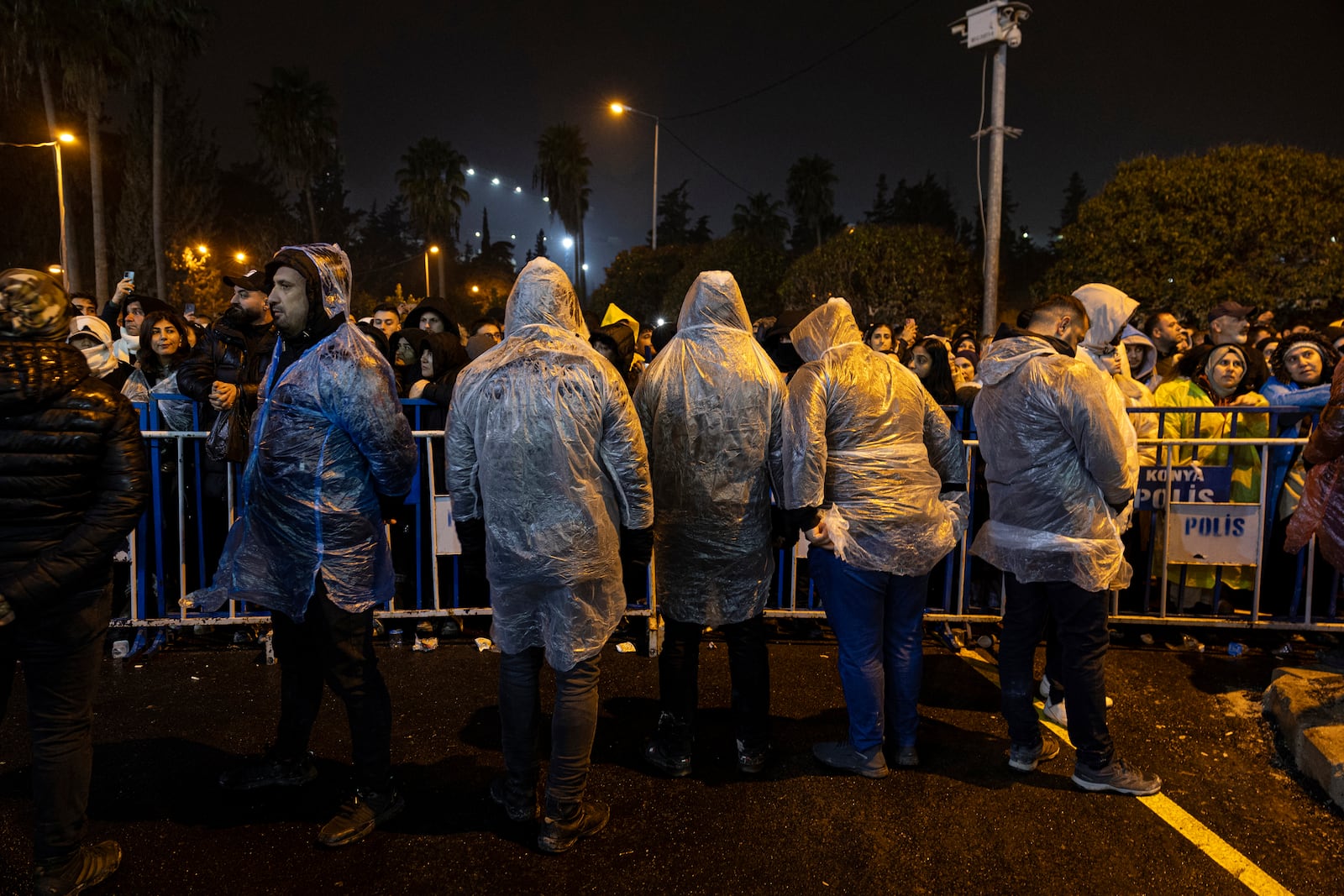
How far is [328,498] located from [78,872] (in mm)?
1439

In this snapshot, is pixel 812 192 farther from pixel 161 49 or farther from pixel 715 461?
pixel 715 461

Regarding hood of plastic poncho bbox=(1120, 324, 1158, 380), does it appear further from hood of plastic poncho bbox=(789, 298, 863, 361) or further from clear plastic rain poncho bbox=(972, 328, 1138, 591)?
hood of plastic poncho bbox=(789, 298, 863, 361)

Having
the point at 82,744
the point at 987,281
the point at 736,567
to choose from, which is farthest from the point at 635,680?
the point at 987,281

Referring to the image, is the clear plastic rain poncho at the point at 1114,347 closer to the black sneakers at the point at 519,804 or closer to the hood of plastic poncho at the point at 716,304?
the hood of plastic poncho at the point at 716,304

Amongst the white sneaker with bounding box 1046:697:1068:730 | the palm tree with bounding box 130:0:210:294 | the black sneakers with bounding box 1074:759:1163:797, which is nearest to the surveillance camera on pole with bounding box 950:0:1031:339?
the white sneaker with bounding box 1046:697:1068:730

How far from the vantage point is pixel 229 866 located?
280cm

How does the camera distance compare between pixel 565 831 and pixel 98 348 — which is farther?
pixel 98 348

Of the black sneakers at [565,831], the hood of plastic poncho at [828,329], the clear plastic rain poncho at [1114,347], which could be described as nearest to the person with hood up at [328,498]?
the black sneakers at [565,831]

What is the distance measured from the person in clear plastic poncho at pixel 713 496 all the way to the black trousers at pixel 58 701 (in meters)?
2.07

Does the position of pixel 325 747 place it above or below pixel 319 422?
below

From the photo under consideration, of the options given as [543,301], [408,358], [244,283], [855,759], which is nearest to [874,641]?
[855,759]

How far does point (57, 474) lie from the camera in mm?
2480

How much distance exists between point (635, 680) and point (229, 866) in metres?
2.19

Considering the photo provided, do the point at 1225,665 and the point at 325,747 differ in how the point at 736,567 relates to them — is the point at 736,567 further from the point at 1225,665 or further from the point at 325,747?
the point at 1225,665
